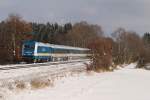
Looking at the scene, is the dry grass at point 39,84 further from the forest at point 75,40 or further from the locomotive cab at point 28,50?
the locomotive cab at point 28,50

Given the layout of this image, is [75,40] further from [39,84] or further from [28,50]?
[39,84]

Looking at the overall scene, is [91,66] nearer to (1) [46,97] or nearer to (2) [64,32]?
(1) [46,97]

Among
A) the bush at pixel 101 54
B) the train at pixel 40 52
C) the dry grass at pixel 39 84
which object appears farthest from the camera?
the train at pixel 40 52

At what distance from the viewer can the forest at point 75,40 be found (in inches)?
2083

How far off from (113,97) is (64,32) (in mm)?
147010

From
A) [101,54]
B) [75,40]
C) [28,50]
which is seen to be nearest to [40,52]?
[28,50]

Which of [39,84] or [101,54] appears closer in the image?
[39,84]

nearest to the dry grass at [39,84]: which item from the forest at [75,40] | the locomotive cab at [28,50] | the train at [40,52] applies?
the forest at [75,40]

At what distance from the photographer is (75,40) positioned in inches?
5837

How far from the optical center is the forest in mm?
52906

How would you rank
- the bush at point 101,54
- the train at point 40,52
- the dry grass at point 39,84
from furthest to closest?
the train at point 40,52 → the bush at point 101,54 → the dry grass at point 39,84

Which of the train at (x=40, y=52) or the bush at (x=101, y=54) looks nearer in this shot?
the bush at (x=101, y=54)

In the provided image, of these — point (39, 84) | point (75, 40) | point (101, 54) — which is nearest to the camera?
point (39, 84)

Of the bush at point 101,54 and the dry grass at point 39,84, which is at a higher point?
the bush at point 101,54
